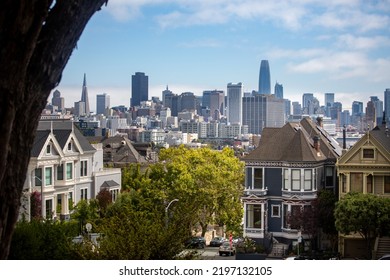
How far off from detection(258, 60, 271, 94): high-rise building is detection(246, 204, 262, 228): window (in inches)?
53.9

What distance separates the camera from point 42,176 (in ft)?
18.9

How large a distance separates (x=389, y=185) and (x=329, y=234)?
25.2 inches

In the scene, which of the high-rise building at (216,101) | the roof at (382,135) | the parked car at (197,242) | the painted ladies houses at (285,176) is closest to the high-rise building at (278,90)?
the high-rise building at (216,101)

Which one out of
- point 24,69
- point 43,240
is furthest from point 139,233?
point 24,69

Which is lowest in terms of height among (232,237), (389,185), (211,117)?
(232,237)

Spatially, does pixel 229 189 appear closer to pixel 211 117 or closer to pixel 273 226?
pixel 273 226

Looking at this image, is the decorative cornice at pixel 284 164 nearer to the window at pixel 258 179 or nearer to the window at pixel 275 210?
the window at pixel 258 179

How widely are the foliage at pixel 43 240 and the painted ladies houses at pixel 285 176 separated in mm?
1526

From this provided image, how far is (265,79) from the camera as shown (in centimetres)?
543

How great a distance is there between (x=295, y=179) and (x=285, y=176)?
235mm

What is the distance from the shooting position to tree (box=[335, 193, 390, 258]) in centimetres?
608

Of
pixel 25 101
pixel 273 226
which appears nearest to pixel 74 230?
pixel 273 226

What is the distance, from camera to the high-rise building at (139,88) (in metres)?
5.55

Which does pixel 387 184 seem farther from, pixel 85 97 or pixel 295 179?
pixel 85 97
